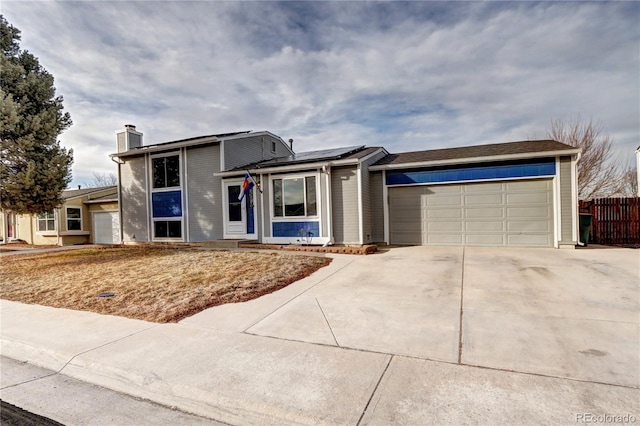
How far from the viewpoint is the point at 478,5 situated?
27.2 feet

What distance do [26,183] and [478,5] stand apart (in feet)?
59.9

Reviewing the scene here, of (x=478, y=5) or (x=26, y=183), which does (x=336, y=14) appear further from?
(x=26, y=183)

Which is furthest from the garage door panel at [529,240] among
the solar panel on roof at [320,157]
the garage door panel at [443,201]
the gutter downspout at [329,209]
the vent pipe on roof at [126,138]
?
the vent pipe on roof at [126,138]

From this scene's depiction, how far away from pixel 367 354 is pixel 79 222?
23462 mm

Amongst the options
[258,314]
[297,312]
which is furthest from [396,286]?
[258,314]

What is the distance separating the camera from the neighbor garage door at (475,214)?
34.1 ft

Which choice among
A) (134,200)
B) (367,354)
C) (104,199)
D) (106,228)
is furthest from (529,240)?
(104,199)

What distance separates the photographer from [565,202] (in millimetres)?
10023

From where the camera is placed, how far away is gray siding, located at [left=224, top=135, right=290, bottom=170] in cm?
1378

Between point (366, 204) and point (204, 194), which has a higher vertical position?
point (204, 194)

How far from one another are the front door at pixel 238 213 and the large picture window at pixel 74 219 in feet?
43.7

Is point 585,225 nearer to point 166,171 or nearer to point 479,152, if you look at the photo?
point 479,152

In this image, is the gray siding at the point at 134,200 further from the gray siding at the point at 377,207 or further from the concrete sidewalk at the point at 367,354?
the gray siding at the point at 377,207

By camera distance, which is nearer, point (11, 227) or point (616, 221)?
point (616, 221)
